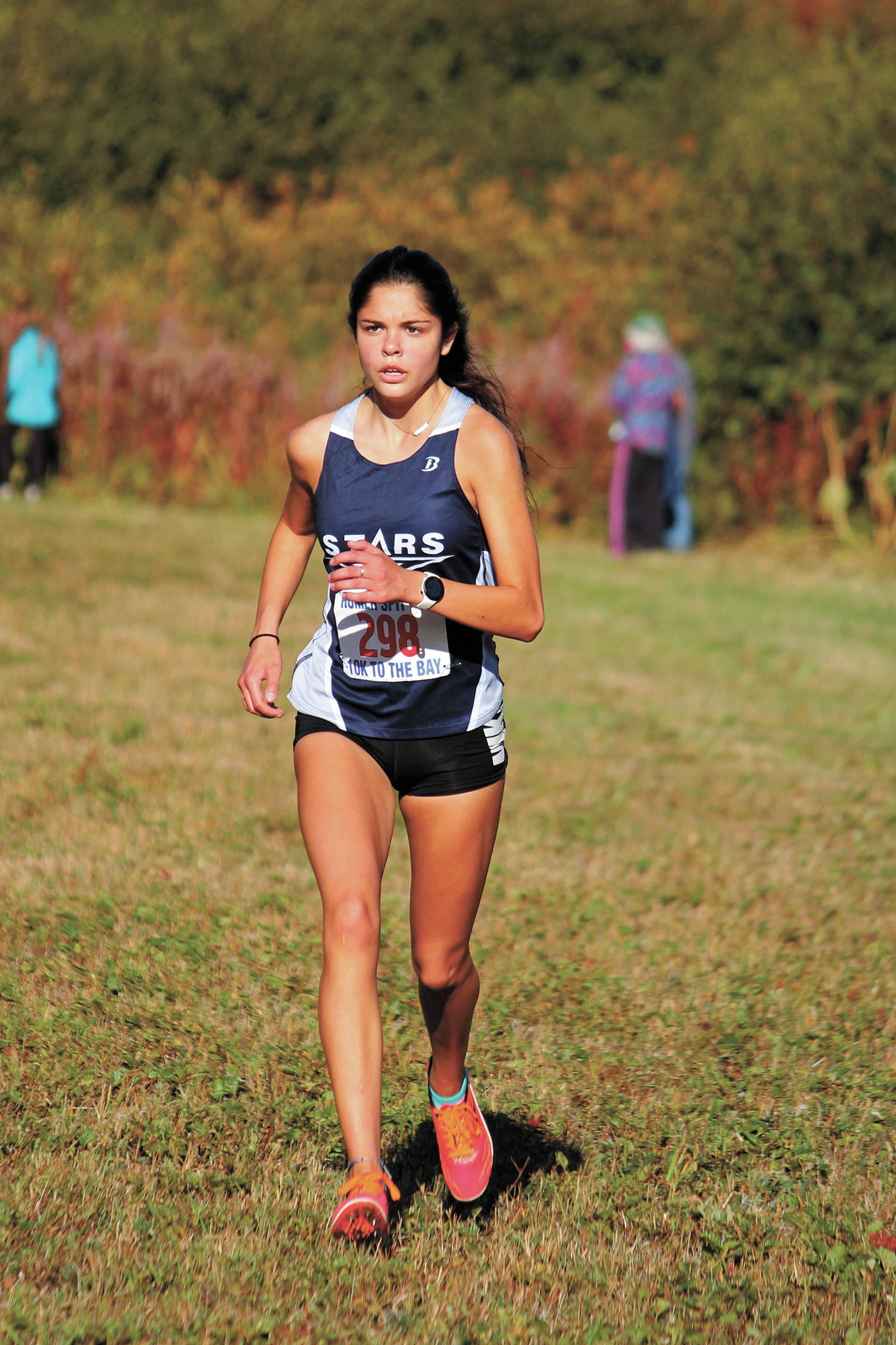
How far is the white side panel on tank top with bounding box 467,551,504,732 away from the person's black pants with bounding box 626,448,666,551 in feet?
36.9

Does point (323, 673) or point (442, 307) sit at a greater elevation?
point (442, 307)

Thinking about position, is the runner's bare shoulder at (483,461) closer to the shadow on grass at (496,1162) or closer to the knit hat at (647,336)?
the shadow on grass at (496,1162)

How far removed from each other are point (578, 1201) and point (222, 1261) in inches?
40.0

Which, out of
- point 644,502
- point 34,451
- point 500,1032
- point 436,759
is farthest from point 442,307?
point 34,451

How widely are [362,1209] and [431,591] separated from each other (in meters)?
1.35

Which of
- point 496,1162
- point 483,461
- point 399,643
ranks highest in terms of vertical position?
point 483,461

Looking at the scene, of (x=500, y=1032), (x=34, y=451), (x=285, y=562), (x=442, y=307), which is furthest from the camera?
(x=34, y=451)

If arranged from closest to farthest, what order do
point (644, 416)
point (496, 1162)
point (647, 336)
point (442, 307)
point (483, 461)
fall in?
point (483, 461) → point (442, 307) → point (496, 1162) → point (647, 336) → point (644, 416)

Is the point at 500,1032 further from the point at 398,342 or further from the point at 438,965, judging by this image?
the point at 398,342

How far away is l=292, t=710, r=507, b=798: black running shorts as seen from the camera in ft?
12.0

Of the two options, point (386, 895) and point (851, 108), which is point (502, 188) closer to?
point (851, 108)

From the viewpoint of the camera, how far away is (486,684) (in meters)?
3.73

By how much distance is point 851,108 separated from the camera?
15.9 meters

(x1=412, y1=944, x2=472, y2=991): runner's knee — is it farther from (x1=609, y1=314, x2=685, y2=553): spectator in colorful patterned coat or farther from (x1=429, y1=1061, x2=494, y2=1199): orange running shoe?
(x1=609, y1=314, x2=685, y2=553): spectator in colorful patterned coat
